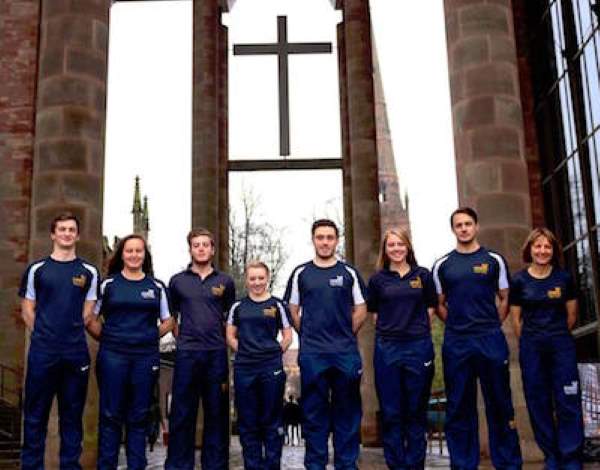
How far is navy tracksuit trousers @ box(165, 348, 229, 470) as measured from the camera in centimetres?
661

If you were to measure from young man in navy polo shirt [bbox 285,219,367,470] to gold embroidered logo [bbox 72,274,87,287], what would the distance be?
1.72 metres

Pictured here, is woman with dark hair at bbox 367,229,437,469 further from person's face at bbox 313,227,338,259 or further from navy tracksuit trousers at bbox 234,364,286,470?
navy tracksuit trousers at bbox 234,364,286,470

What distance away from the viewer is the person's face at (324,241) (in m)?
6.43

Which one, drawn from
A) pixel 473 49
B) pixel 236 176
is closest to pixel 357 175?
pixel 473 49

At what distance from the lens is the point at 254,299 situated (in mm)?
6844

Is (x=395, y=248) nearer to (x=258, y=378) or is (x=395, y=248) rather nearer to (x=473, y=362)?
(x=473, y=362)

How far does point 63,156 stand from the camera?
9781mm

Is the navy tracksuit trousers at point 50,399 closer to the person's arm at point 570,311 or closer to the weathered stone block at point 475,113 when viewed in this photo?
→ the person's arm at point 570,311

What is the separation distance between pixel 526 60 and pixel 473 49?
6423 millimetres

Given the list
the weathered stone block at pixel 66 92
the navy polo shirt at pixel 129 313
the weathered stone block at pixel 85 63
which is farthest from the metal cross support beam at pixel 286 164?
the navy polo shirt at pixel 129 313

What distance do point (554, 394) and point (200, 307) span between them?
294 centimetres

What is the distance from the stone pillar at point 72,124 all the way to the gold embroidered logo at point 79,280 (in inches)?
129

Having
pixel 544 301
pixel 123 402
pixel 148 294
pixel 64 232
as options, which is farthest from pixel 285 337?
pixel 544 301

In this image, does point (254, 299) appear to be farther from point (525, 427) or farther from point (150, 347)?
point (525, 427)
